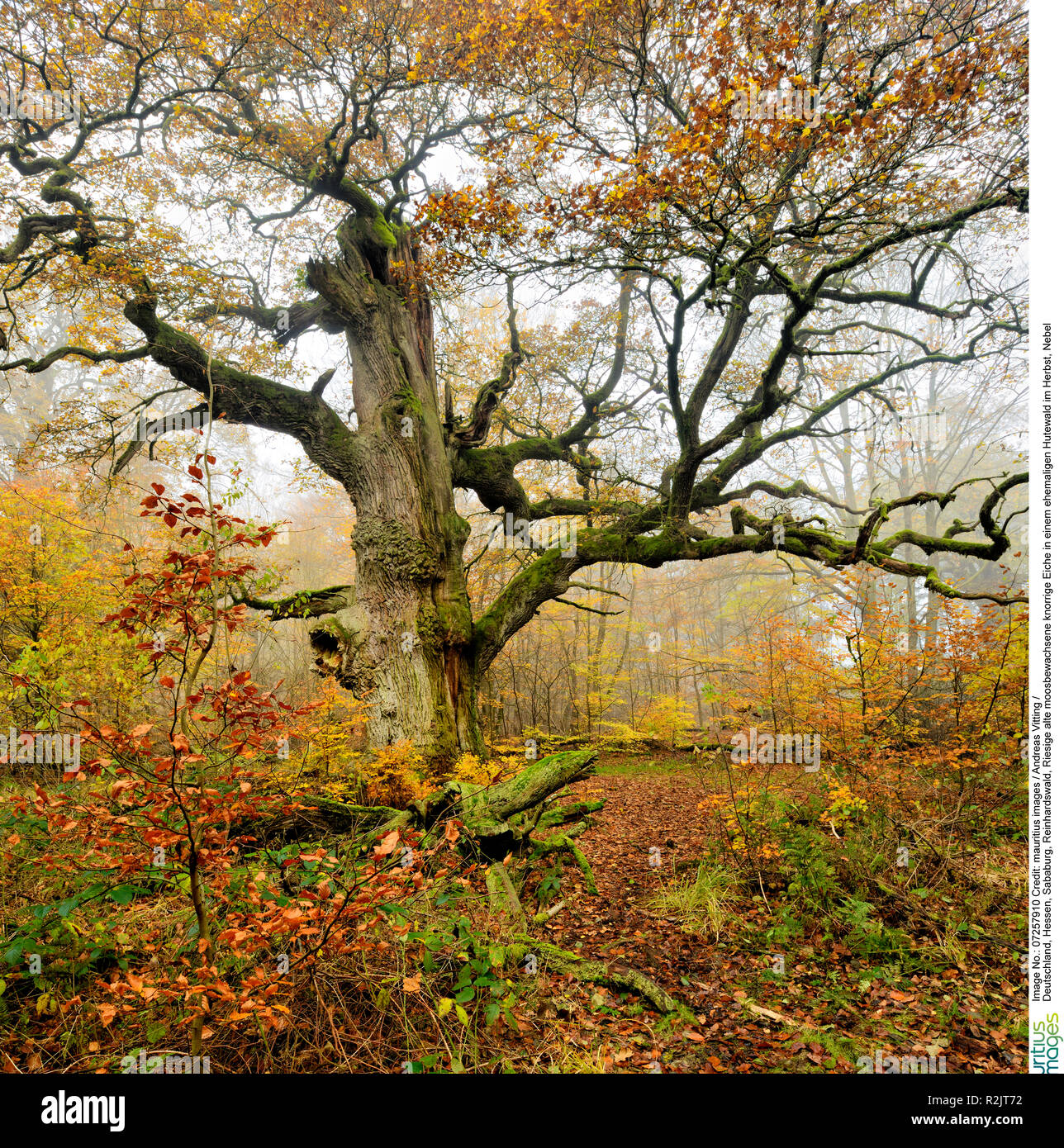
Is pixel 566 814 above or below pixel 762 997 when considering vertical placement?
above

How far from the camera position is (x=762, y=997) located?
3.30 meters

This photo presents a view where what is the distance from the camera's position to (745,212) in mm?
4492

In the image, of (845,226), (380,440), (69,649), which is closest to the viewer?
(845,226)

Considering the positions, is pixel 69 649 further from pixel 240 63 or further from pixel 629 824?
pixel 629 824

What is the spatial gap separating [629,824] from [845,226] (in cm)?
740

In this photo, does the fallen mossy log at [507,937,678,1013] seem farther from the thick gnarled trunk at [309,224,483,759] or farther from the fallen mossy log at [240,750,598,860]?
the thick gnarled trunk at [309,224,483,759]

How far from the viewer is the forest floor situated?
108 inches

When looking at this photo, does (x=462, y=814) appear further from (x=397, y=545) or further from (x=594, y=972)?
(x=397, y=545)

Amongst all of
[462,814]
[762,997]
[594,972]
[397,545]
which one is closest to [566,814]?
[462,814]

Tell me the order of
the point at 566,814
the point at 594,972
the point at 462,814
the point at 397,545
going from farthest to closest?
1. the point at 397,545
2. the point at 566,814
3. the point at 462,814
4. the point at 594,972

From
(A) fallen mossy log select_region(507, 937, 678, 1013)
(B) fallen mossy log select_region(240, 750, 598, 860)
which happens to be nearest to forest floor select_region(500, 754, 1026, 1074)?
(A) fallen mossy log select_region(507, 937, 678, 1013)

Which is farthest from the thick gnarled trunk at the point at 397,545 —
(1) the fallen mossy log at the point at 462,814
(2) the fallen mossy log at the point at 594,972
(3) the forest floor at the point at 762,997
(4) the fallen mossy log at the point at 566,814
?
(2) the fallen mossy log at the point at 594,972

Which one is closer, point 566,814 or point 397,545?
point 566,814
